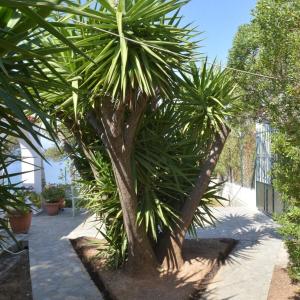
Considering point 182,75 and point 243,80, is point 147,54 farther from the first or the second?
point 243,80

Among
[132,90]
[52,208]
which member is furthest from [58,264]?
[52,208]

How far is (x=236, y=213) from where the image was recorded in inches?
434

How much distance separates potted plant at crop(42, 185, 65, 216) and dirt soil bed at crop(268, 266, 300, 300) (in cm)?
800

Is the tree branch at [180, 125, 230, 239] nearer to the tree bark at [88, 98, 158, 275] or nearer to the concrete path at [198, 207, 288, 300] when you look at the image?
the tree bark at [88, 98, 158, 275]

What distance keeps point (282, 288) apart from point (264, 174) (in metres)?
6.01

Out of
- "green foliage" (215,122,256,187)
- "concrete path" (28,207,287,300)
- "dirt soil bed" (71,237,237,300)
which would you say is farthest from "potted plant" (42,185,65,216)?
"green foliage" (215,122,256,187)

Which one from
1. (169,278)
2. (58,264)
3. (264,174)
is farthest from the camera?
(264,174)

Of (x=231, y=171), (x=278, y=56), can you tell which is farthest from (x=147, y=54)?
(x=231, y=171)

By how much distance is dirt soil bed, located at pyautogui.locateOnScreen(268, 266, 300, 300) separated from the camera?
4895mm

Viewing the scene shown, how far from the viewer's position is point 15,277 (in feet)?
22.5

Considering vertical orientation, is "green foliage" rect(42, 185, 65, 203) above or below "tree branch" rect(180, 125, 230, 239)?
below

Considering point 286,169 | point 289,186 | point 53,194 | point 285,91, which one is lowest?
point 53,194

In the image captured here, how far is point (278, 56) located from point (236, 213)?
670 centimetres

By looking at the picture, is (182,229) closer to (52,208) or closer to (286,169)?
(286,169)
